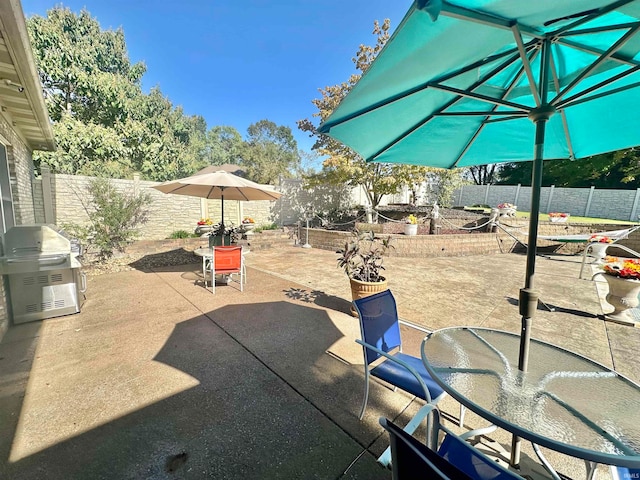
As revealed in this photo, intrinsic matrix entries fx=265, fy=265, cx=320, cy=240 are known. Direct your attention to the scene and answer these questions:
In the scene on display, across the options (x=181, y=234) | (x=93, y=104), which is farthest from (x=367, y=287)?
(x=93, y=104)

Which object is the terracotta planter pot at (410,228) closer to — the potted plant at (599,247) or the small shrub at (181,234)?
the potted plant at (599,247)

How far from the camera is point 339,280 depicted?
5.50m

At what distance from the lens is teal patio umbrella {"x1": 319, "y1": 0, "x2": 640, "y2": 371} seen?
1242 mm

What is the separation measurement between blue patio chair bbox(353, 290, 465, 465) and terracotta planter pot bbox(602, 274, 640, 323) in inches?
146

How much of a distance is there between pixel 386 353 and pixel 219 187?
5207mm

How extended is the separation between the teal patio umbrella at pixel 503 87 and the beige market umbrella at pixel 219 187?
2.83 metres

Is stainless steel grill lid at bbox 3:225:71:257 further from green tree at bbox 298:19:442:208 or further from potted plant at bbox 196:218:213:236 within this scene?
green tree at bbox 298:19:442:208

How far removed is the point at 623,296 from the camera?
3758 mm

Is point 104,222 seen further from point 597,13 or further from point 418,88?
point 597,13

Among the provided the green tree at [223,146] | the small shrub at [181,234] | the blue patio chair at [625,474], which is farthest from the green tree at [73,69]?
the green tree at [223,146]

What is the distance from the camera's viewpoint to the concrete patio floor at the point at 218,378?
1.66 meters

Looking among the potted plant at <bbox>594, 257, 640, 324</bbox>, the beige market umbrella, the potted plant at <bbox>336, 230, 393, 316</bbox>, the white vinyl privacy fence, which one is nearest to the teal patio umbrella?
the potted plant at <bbox>336, 230, 393, 316</bbox>

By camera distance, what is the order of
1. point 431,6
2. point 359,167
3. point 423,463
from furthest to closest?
1. point 359,167
2. point 431,6
3. point 423,463

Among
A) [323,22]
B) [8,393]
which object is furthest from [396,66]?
[323,22]
